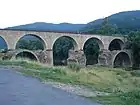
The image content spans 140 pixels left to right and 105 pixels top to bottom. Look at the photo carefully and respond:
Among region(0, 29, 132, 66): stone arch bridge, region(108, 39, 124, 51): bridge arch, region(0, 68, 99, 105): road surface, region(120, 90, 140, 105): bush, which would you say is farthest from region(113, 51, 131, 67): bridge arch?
region(0, 68, 99, 105): road surface

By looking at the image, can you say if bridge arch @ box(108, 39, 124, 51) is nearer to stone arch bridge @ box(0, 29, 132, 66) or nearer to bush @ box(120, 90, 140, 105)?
stone arch bridge @ box(0, 29, 132, 66)

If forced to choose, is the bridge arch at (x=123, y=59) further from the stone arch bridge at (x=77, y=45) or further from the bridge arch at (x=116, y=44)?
the bridge arch at (x=116, y=44)

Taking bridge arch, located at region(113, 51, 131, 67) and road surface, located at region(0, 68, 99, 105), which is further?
bridge arch, located at region(113, 51, 131, 67)

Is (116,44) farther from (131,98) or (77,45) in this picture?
(131,98)

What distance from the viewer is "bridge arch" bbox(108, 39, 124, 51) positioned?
7194cm

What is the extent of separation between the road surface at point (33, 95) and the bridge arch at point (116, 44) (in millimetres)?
58428

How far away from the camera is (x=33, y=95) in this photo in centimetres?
1098

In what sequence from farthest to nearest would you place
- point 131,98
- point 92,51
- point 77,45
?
point 92,51 < point 77,45 < point 131,98

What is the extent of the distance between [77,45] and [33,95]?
51704 mm

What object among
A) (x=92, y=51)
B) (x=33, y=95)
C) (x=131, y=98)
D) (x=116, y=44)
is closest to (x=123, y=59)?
(x=116, y=44)

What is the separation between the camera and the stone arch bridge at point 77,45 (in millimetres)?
53334

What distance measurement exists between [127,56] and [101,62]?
27.2 ft

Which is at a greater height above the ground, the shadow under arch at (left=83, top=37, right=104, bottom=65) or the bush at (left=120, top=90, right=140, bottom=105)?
the bush at (left=120, top=90, right=140, bottom=105)

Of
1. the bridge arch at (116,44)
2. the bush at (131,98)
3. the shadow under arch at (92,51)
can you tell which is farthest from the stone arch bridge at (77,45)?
the bush at (131,98)
